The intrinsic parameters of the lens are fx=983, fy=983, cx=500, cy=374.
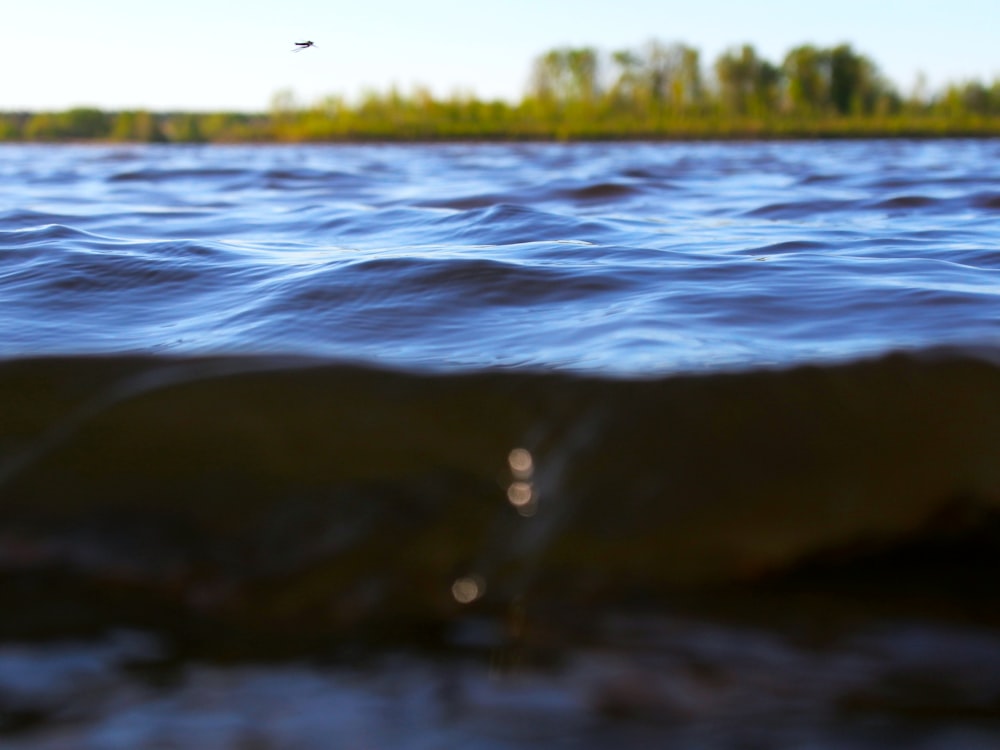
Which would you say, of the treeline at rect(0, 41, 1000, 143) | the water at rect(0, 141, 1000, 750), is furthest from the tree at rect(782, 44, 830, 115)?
the water at rect(0, 141, 1000, 750)

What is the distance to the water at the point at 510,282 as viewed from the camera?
5.56 ft

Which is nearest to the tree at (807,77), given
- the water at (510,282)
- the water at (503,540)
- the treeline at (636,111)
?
the treeline at (636,111)

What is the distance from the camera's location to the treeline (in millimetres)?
35594

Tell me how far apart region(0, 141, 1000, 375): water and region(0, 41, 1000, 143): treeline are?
2954cm

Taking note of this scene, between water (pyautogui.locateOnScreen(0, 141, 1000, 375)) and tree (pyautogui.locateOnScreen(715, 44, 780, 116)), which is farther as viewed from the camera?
tree (pyautogui.locateOnScreen(715, 44, 780, 116))

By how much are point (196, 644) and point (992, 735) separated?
0.82 m

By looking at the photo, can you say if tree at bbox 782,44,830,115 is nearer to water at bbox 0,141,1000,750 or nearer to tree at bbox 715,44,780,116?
tree at bbox 715,44,780,116

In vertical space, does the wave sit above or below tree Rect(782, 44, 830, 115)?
below

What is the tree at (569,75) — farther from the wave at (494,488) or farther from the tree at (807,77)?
the wave at (494,488)

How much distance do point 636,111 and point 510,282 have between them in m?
46.1

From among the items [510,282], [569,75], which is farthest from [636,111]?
[510,282]

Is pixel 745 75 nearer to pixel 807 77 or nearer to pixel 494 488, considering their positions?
pixel 807 77

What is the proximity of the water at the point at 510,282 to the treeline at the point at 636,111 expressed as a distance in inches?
1163

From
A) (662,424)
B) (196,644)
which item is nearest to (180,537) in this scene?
(196,644)
